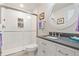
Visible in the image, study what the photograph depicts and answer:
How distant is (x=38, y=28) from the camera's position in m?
3.28

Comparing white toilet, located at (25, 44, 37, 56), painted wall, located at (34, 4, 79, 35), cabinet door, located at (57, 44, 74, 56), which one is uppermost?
painted wall, located at (34, 4, 79, 35)

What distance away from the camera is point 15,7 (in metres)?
2.65

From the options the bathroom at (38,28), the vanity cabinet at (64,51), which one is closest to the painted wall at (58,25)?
the bathroom at (38,28)

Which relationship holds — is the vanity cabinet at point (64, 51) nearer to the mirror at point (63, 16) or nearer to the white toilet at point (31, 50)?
the mirror at point (63, 16)

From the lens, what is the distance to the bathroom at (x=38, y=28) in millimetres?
1818

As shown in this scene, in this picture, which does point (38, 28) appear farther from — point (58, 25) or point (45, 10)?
point (58, 25)

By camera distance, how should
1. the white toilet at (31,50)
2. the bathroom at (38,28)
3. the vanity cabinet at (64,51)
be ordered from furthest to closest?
the white toilet at (31,50) → the bathroom at (38,28) → the vanity cabinet at (64,51)

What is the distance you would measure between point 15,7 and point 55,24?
1.38 m

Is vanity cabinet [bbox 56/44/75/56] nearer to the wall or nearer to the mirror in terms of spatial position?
the mirror

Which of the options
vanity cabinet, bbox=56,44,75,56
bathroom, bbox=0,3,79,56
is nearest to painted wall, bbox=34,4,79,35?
bathroom, bbox=0,3,79,56

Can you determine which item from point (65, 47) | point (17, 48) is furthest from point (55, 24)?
point (17, 48)

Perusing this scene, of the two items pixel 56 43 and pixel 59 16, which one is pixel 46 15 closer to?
pixel 59 16

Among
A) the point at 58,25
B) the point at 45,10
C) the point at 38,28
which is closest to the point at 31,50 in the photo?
the point at 58,25

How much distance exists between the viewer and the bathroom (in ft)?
5.97
